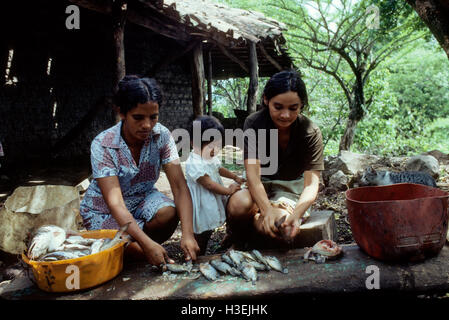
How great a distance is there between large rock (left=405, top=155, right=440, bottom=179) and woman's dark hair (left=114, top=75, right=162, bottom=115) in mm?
4648

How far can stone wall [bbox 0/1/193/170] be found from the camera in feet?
17.8

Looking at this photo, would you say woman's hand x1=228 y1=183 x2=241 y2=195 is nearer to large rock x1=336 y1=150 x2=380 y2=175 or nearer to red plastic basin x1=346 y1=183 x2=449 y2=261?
red plastic basin x1=346 y1=183 x2=449 y2=261

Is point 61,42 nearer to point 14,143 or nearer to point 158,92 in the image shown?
point 14,143

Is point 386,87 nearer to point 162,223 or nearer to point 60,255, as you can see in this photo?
point 162,223

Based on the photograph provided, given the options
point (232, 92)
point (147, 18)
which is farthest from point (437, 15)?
point (232, 92)

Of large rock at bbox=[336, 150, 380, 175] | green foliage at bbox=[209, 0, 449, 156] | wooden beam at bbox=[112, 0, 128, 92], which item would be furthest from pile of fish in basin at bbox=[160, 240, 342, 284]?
green foliage at bbox=[209, 0, 449, 156]

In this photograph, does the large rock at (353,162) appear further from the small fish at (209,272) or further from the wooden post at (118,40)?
the small fish at (209,272)

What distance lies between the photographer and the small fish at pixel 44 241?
178cm

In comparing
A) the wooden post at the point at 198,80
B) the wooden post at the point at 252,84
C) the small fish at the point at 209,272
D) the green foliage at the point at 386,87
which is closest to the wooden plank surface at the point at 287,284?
the small fish at the point at 209,272

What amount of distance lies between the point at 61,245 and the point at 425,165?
5.27 meters

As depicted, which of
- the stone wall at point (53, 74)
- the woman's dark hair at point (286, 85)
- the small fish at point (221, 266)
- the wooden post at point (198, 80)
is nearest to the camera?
the small fish at point (221, 266)

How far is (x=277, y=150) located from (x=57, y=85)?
5165 mm

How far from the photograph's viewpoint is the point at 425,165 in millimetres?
5191

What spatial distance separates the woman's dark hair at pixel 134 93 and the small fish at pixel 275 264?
1.24 metres
